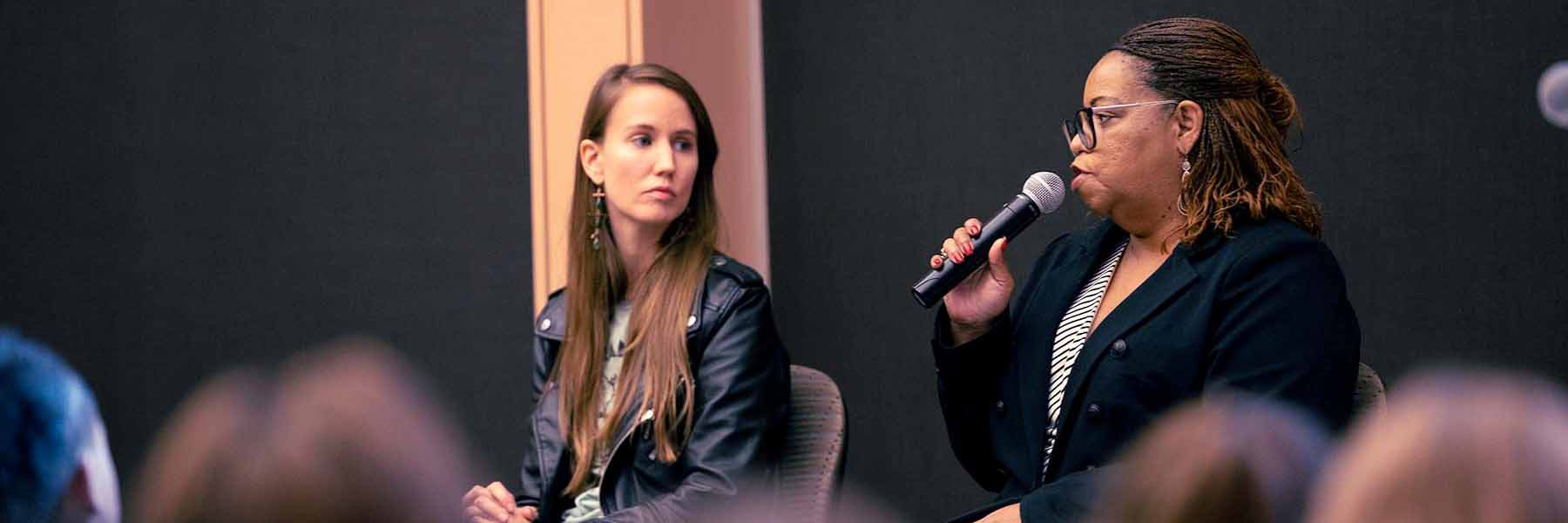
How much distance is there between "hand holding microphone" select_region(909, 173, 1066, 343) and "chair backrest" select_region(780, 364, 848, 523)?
0.83 feet

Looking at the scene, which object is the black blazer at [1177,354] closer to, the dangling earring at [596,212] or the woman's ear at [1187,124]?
the woman's ear at [1187,124]

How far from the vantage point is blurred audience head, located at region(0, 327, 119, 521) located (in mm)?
801

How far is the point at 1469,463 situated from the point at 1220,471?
0.09m

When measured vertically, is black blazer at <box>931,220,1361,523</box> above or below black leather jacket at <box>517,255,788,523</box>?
above

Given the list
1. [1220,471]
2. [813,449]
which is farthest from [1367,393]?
[1220,471]

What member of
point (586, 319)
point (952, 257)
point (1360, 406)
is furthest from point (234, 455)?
point (586, 319)

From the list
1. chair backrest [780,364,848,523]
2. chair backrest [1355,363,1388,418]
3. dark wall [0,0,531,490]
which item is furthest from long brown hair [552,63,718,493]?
dark wall [0,0,531,490]

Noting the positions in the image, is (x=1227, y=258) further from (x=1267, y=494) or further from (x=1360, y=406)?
(x=1267, y=494)

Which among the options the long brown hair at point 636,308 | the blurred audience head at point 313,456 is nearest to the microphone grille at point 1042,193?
the long brown hair at point 636,308

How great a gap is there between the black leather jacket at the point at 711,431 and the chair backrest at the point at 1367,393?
82 cm

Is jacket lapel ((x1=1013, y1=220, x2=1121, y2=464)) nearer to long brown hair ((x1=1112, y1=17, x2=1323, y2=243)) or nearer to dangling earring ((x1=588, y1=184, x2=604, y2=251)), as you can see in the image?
long brown hair ((x1=1112, y1=17, x2=1323, y2=243))

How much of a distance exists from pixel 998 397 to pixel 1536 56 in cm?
116

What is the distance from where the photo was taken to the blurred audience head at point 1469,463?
0.52 m

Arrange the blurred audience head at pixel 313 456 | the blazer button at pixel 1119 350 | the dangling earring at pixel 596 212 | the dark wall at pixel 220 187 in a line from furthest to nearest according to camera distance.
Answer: the dark wall at pixel 220 187 → the dangling earring at pixel 596 212 → the blazer button at pixel 1119 350 → the blurred audience head at pixel 313 456
